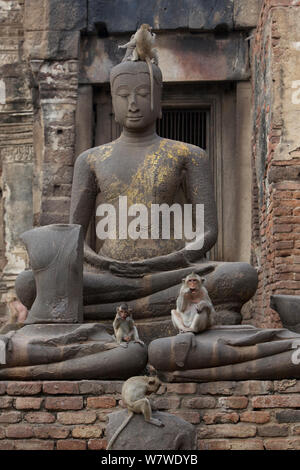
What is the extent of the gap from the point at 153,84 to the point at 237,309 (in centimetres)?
189

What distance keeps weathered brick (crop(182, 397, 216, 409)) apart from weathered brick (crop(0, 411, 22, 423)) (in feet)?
3.17

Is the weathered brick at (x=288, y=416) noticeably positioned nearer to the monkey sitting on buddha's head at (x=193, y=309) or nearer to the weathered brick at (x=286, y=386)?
the weathered brick at (x=286, y=386)

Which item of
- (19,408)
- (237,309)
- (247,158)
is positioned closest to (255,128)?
(247,158)

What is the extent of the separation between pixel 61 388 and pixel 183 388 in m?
0.72

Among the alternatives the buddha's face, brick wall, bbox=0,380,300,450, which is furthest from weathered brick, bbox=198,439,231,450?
the buddha's face

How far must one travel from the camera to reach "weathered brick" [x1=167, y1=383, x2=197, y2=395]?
4727mm

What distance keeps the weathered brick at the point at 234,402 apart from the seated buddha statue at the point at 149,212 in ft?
3.53

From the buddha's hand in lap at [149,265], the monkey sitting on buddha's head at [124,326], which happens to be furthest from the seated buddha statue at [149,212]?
the monkey sitting on buddha's head at [124,326]

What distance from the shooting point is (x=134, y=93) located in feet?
20.9

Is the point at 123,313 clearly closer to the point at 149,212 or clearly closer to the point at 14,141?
the point at 149,212

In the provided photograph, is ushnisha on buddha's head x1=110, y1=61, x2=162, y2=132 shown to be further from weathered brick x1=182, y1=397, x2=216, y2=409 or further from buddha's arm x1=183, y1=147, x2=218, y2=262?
weathered brick x1=182, y1=397, x2=216, y2=409

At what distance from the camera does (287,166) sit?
8.45m

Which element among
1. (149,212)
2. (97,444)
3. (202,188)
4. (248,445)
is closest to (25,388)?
(97,444)

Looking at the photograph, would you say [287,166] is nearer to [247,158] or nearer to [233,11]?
[247,158]
